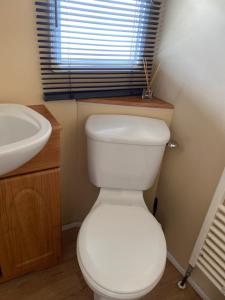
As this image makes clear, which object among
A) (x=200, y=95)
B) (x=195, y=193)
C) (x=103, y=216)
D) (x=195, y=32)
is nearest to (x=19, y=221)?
(x=103, y=216)

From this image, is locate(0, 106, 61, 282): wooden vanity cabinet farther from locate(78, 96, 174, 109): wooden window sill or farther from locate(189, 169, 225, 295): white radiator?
locate(189, 169, 225, 295): white radiator

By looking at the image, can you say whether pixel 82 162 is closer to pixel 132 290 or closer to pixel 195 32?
pixel 132 290

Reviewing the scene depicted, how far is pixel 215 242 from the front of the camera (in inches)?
41.1

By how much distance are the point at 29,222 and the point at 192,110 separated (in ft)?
3.29

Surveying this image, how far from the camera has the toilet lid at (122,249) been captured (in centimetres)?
85

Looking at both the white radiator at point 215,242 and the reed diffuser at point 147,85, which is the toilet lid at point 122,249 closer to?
the white radiator at point 215,242

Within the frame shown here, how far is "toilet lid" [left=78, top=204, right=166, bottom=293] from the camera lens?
85 centimetres

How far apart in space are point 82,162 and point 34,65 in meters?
0.61

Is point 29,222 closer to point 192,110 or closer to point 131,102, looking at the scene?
point 131,102

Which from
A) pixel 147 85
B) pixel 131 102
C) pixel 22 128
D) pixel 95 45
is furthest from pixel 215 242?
pixel 95 45

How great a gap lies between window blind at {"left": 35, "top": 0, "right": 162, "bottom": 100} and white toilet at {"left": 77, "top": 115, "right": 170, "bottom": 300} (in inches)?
8.5

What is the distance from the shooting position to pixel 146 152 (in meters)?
1.14

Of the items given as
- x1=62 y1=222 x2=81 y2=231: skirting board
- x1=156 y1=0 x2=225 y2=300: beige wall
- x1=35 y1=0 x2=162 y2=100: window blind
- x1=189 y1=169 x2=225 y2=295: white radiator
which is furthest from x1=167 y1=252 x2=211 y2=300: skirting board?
x1=35 y1=0 x2=162 y2=100: window blind

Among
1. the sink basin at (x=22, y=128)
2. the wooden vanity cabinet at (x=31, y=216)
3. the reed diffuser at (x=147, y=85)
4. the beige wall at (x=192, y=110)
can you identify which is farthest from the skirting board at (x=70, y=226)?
the reed diffuser at (x=147, y=85)
